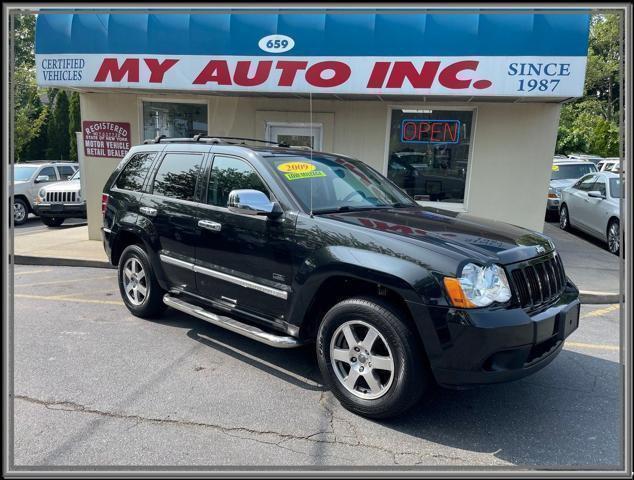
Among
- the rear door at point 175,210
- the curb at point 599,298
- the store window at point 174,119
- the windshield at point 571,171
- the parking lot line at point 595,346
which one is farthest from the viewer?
the windshield at point 571,171

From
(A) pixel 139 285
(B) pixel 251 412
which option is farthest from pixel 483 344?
(A) pixel 139 285

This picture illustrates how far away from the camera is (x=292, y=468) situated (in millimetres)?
2943

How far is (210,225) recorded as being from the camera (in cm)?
443

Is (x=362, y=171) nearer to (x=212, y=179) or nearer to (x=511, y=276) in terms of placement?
(x=212, y=179)

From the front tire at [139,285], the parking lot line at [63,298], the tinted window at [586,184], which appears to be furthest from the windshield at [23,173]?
the tinted window at [586,184]

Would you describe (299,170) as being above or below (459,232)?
above

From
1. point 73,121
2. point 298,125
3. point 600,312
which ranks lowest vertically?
point 600,312

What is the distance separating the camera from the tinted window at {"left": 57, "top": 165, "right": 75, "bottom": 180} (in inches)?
607

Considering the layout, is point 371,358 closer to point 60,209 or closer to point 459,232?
→ point 459,232

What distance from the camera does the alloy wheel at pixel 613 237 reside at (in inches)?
384

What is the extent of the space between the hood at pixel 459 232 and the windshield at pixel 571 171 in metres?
14.3

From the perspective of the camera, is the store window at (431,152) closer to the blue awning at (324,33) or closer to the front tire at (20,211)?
the blue awning at (324,33)

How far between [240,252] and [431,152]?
5573 millimetres

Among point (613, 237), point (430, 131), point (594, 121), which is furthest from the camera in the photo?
point (594, 121)
